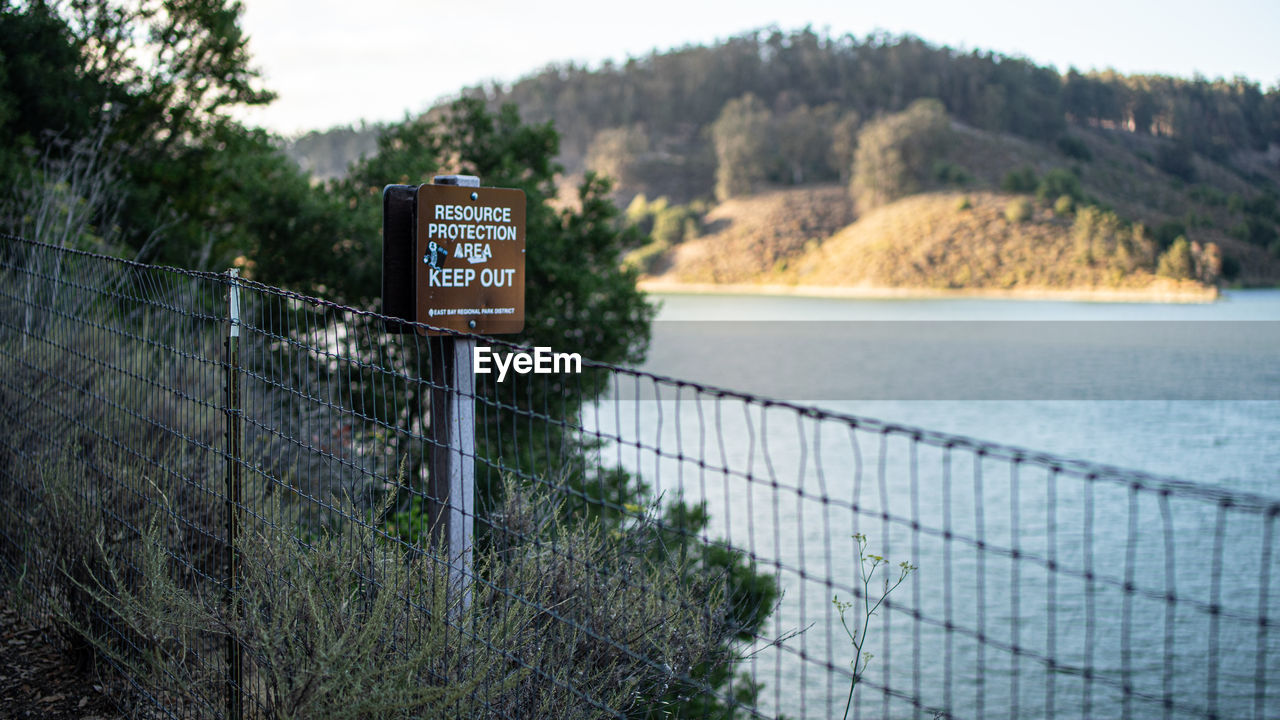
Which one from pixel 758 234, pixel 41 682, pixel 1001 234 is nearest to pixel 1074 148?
pixel 1001 234

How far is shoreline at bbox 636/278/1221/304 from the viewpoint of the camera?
64688 mm

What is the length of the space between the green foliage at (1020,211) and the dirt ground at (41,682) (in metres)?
68.8

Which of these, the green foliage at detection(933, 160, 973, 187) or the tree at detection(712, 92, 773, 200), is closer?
the green foliage at detection(933, 160, 973, 187)

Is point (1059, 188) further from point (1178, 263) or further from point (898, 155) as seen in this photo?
point (898, 155)

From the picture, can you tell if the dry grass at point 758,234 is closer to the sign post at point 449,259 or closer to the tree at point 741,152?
the tree at point 741,152

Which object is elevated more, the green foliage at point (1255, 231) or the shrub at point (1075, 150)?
the shrub at point (1075, 150)

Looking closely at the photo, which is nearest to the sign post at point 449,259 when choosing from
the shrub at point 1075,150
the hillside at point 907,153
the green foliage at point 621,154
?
the hillside at point 907,153

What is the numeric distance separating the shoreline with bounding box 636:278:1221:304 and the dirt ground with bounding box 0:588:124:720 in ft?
185

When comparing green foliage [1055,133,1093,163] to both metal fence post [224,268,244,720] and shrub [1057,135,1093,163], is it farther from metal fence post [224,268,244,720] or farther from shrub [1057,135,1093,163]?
metal fence post [224,268,244,720]

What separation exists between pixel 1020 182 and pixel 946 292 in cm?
981

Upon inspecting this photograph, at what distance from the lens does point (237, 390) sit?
298cm

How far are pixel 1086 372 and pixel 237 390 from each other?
46372mm

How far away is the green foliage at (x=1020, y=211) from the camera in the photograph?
67562mm

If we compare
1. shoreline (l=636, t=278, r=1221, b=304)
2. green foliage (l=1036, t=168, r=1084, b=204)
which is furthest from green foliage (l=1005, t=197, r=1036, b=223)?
shoreline (l=636, t=278, r=1221, b=304)
